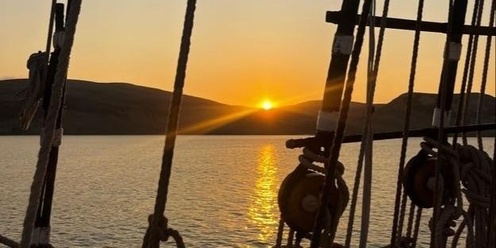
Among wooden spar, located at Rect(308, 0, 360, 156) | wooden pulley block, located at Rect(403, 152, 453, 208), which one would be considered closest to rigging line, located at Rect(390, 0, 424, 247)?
wooden pulley block, located at Rect(403, 152, 453, 208)

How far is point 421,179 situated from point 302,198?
1114 millimetres

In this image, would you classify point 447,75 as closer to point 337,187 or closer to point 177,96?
point 337,187

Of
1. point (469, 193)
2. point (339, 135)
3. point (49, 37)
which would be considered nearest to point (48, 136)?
point (339, 135)

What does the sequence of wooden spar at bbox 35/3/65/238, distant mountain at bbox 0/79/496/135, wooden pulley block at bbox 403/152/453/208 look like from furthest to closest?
distant mountain at bbox 0/79/496/135, wooden spar at bbox 35/3/65/238, wooden pulley block at bbox 403/152/453/208

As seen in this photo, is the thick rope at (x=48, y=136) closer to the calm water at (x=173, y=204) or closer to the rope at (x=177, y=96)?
the rope at (x=177, y=96)

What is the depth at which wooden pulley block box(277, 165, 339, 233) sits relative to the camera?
3787 mm

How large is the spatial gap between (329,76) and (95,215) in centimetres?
3794

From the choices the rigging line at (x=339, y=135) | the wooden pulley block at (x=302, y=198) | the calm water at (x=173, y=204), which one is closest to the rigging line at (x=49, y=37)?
the wooden pulley block at (x=302, y=198)

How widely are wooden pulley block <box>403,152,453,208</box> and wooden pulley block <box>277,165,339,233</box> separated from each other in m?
0.98

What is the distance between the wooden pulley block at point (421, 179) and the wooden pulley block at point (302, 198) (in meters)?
0.98

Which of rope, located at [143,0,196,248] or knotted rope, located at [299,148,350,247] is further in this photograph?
knotted rope, located at [299,148,350,247]

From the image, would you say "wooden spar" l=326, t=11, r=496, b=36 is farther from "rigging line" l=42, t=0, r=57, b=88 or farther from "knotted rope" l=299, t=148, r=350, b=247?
"rigging line" l=42, t=0, r=57, b=88

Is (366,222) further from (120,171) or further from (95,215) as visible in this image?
(120,171)

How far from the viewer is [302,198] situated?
3.81 m
